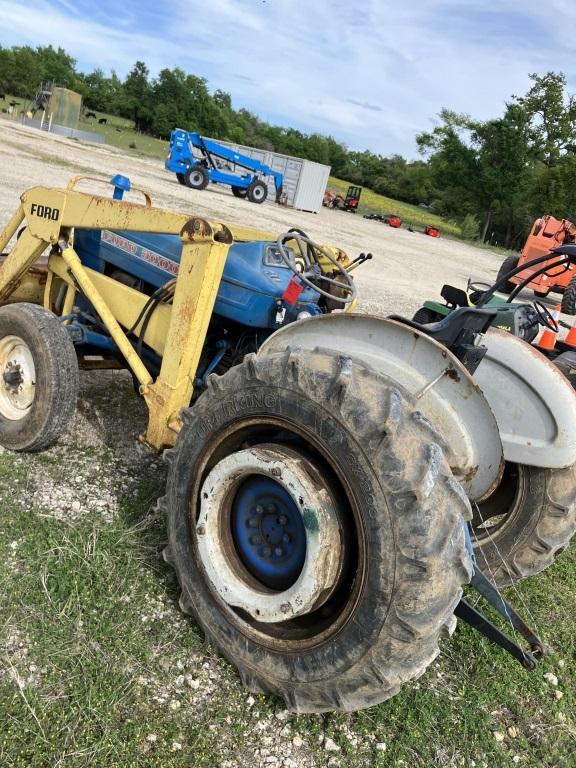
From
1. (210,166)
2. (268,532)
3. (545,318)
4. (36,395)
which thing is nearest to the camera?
(268,532)

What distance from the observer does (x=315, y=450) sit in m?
2.20

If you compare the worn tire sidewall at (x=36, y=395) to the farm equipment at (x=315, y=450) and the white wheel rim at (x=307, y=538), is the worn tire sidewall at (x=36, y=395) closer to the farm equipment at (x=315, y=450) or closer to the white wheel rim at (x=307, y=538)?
the farm equipment at (x=315, y=450)

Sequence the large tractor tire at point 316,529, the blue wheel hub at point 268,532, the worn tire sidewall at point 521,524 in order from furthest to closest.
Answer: the worn tire sidewall at point 521,524 < the blue wheel hub at point 268,532 < the large tractor tire at point 316,529

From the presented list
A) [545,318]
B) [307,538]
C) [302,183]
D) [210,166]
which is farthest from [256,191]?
[307,538]

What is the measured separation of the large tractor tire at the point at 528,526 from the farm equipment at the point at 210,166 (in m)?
24.1

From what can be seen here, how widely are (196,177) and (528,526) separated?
24.4 m

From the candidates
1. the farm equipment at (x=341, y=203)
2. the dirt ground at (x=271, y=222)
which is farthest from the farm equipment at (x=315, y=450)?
the farm equipment at (x=341, y=203)

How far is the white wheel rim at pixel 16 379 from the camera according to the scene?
3521 millimetres

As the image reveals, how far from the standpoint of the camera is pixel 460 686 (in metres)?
2.67

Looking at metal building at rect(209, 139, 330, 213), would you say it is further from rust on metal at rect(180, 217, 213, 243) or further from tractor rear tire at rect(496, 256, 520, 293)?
rust on metal at rect(180, 217, 213, 243)

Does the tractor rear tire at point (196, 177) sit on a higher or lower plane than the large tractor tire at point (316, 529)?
higher

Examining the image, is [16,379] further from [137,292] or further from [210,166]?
[210,166]

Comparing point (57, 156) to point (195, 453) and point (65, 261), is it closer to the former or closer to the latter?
point (65, 261)

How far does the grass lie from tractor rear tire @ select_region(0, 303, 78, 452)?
468 millimetres
